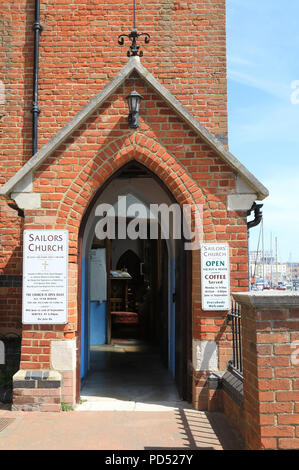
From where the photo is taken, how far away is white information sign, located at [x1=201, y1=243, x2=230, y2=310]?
5.67 m

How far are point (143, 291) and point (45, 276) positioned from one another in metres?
11.4

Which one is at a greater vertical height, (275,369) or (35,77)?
(35,77)

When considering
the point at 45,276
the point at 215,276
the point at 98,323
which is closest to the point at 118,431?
the point at 45,276

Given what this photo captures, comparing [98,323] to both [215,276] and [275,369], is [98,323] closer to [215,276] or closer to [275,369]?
[215,276]

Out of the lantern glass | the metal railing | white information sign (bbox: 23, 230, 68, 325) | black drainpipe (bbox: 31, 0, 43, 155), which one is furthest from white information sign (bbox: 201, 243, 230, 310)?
black drainpipe (bbox: 31, 0, 43, 155)

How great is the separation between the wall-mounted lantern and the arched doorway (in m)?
0.59

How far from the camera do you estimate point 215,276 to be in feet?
18.7

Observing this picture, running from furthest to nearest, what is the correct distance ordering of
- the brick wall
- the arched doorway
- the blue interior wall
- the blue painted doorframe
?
the blue interior wall, the blue painted doorframe, the arched doorway, the brick wall

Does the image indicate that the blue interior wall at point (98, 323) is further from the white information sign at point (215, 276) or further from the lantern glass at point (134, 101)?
the lantern glass at point (134, 101)

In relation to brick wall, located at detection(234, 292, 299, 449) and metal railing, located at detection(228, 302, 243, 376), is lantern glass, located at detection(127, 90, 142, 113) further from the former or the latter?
brick wall, located at detection(234, 292, 299, 449)

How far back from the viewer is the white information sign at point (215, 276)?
5672mm

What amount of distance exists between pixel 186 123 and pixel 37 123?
11.1 ft

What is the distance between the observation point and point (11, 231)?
7.82 m
